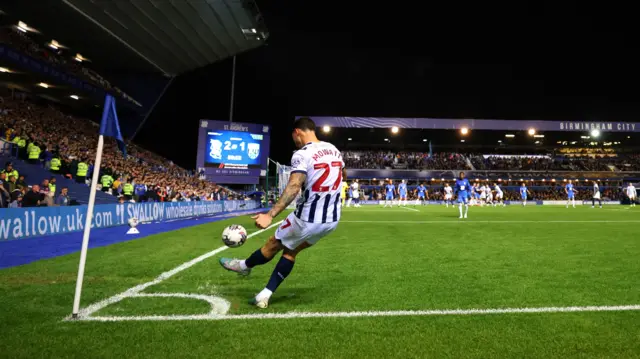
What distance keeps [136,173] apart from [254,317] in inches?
1046

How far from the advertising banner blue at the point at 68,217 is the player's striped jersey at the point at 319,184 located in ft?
29.2

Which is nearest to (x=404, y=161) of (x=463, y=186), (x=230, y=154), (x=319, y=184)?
(x=230, y=154)

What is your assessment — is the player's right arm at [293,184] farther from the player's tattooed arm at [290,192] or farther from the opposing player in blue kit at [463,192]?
the opposing player in blue kit at [463,192]

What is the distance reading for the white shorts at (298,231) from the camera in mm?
3820

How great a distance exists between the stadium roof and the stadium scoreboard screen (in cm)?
704

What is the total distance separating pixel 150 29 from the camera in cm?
2697

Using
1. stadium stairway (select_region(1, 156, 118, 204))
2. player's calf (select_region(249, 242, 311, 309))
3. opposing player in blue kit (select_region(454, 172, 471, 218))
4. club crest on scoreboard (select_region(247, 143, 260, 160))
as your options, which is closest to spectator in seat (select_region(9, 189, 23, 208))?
stadium stairway (select_region(1, 156, 118, 204))

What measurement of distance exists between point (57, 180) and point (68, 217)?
28.4ft

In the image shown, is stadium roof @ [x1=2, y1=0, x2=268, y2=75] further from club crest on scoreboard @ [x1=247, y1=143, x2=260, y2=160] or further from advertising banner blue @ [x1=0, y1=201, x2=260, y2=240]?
advertising banner blue @ [x1=0, y1=201, x2=260, y2=240]

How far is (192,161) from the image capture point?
46875 mm

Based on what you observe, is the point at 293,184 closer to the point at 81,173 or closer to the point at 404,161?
the point at 81,173

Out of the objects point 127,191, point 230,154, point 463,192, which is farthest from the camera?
point 230,154

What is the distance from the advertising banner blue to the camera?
936 centimetres

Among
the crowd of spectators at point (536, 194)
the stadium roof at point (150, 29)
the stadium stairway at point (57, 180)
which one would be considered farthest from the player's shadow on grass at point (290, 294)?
the crowd of spectators at point (536, 194)
